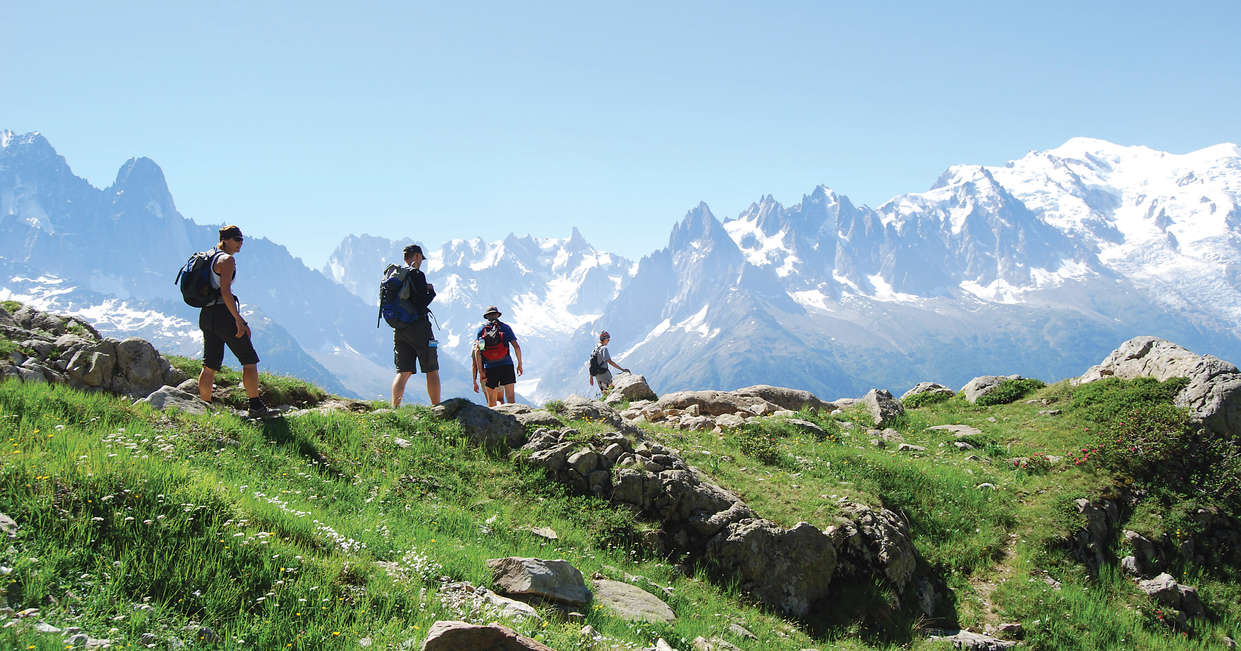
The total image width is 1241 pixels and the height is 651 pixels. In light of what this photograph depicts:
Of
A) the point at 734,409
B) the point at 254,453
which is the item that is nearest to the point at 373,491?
the point at 254,453

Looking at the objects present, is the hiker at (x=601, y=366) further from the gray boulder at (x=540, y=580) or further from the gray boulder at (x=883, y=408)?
the gray boulder at (x=540, y=580)

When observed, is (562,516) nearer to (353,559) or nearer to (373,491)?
(373,491)

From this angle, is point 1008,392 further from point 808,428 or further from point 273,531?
point 273,531

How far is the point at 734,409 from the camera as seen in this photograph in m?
24.9

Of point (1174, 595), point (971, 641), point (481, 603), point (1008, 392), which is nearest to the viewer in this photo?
point (481, 603)

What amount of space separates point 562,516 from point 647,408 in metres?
12.4

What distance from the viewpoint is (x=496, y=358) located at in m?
20.0

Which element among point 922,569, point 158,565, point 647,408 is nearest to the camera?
point 158,565

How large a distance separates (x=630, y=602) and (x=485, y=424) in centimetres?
630

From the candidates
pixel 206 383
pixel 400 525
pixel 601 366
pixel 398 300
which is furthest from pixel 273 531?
pixel 601 366

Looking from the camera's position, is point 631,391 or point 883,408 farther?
point 631,391

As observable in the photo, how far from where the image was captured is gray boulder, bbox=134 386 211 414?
1199cm

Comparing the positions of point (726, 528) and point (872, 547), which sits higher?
point (726, 528)

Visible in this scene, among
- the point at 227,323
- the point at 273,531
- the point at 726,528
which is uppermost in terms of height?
the point at 227,323
